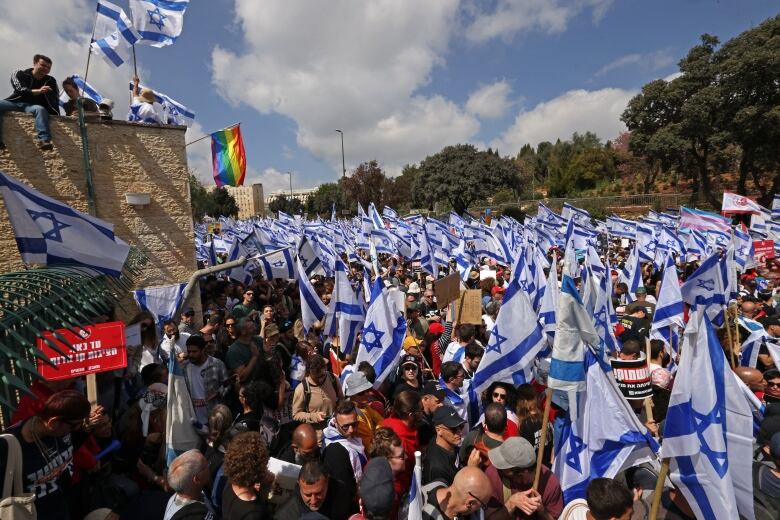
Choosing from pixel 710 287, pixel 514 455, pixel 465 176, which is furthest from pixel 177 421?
pixel 465 176

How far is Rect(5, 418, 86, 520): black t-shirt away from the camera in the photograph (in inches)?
108

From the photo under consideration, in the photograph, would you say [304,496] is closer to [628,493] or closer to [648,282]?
[628,493]

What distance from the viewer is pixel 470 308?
284 inches

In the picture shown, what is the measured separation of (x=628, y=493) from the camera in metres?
2.46

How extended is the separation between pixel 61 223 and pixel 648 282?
42.6ft

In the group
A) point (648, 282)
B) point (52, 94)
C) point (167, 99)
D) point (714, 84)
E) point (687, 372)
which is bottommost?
point (648, 282)

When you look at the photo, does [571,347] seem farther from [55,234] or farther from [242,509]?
[55,234]

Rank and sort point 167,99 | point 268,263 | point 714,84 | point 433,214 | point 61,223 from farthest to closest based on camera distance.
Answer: point 433,214
point 714,84
point 167,99
point 268,263
point 61,223

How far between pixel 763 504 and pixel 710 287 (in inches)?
175

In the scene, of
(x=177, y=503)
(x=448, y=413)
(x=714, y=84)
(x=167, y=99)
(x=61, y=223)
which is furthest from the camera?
(x=714, y=84)

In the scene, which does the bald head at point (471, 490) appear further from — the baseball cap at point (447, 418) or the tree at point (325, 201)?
the tree at point (325, 201)

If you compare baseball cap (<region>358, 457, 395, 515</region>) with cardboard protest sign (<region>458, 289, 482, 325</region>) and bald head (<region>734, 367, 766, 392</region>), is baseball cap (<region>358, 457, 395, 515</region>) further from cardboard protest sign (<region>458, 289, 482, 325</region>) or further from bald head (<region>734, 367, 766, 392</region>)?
cardboard protest sign (<region>458, 289, 482, 325</region>)

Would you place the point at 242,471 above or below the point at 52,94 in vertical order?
below

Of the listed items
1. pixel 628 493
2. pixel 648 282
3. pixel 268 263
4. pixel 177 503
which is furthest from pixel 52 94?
pixel 648 282
